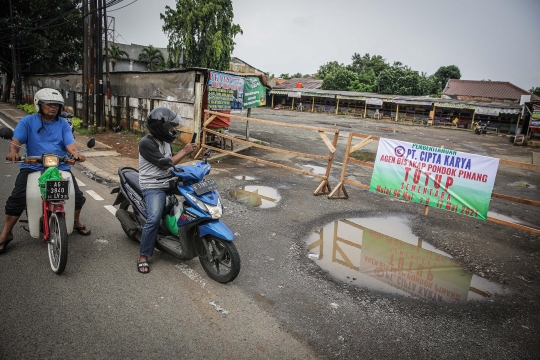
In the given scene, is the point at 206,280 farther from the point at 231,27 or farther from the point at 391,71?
the point at 391,71

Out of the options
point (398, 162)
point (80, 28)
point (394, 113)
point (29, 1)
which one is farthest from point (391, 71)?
point (398, 162)

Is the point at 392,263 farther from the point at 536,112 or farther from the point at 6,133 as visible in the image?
the point at 536,112

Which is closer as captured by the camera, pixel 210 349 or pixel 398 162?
pixel 210 349

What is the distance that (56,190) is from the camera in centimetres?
345

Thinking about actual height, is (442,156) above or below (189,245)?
above

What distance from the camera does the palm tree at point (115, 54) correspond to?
37.0m

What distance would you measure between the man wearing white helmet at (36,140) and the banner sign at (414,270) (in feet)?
12.8

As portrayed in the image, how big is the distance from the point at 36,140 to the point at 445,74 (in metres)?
71.3

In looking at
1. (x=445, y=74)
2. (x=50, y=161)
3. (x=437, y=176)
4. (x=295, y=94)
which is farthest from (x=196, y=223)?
(x=445, y=74)

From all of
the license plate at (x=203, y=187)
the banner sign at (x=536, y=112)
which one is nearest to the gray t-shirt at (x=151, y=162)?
the license plate at (x=203, y=187)

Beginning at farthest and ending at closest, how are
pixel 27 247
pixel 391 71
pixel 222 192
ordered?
pixel 391 71, pixel 222 192, pixel 27 247

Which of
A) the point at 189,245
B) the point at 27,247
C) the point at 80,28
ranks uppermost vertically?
the point at 80,28

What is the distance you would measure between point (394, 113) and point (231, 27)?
20.2 metres

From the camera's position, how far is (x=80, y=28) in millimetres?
27281
